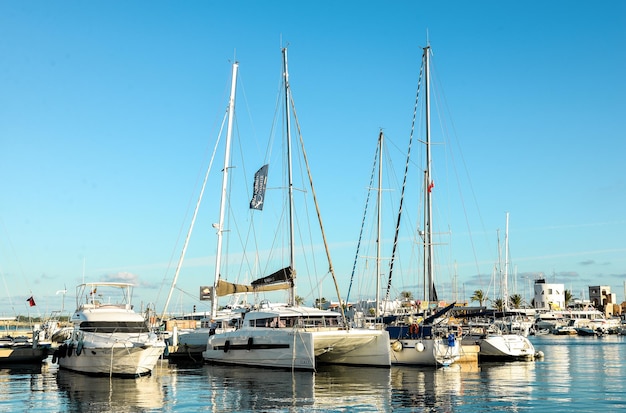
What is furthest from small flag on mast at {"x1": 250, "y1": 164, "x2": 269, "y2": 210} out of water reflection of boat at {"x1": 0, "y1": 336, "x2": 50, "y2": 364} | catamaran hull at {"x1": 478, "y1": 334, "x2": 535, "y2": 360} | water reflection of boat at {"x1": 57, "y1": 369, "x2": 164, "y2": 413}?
catamaran hull at {"x1": 478, "y1": 334, "x2": 535, "y2": 360}

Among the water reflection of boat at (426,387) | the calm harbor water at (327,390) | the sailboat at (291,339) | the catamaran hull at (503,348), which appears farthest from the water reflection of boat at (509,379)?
the sailboat at (291,339)

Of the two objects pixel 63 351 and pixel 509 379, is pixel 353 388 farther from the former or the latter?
pixel 63 351

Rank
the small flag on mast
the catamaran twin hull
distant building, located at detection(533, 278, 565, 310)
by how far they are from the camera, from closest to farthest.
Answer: the catamaran twin hull
the small flag on mast
distant building, located at detection(533, 278, 565, 310)

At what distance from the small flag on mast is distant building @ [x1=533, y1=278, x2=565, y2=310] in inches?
5193

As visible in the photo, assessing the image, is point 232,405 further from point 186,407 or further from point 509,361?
point 509,361

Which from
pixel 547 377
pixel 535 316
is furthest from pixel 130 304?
pixel 535 316

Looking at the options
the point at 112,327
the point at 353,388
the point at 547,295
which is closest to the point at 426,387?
the point at 353,388

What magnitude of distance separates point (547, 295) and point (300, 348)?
139 metres

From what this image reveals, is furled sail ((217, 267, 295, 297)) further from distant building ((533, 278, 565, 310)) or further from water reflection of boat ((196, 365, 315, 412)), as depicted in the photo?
distant building ((533, 278, 565, 310))

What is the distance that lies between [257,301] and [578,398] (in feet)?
64.0

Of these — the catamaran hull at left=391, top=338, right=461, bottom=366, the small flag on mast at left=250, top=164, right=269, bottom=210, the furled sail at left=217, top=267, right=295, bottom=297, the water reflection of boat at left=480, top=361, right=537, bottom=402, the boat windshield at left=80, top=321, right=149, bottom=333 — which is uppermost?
the small flag on mast at left=250, top=164, right=269, bottom=210

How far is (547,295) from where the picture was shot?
160m

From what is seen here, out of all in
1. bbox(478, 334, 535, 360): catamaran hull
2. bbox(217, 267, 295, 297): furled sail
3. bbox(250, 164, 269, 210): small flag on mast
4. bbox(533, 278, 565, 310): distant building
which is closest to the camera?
bbox(217, 267, 295, 297): furled sail

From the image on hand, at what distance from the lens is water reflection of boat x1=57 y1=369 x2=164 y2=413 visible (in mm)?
22406
